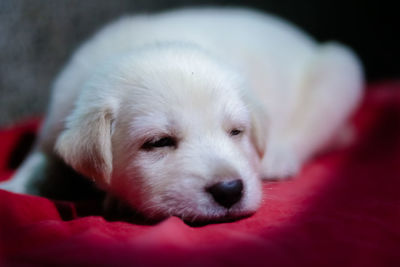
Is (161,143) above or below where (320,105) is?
below

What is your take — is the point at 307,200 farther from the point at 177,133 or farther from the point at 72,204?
the point at 72,204

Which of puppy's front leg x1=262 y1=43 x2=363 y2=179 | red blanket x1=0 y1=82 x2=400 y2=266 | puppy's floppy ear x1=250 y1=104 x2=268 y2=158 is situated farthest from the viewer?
puppy's front leg x1=262 y1=43 x2=363 y2=179

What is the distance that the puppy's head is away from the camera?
186 centimetres

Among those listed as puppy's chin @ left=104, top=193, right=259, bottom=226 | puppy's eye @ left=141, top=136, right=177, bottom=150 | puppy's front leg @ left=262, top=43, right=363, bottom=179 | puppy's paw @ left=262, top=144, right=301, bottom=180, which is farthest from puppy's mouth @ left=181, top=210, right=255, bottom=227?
puppy's front leg @ left=262, top=43, right=363, bottom=179

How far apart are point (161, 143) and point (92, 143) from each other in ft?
1.07

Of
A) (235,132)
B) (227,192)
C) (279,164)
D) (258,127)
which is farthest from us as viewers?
(279,164)

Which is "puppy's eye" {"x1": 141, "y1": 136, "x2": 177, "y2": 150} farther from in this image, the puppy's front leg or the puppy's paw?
the puppy's front leg

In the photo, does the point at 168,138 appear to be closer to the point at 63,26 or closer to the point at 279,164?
the point at 279,164

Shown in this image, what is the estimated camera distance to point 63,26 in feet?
13.1

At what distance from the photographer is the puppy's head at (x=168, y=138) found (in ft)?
6.11

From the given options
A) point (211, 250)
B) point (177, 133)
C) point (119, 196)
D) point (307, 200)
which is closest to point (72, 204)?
point (119, 196)

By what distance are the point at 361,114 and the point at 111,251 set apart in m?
3.79

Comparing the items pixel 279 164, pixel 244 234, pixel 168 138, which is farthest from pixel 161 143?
pixel 279 164

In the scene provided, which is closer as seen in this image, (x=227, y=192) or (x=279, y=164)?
(x=227, y=192)
